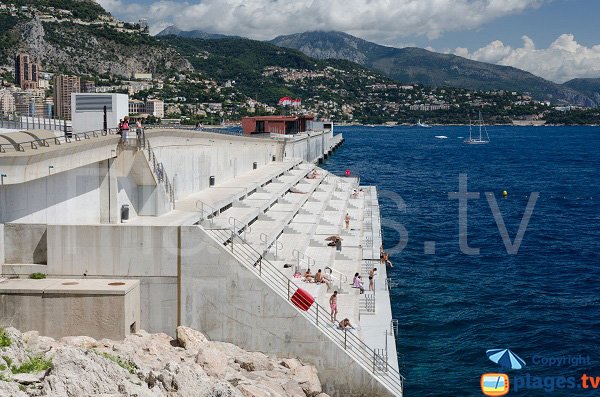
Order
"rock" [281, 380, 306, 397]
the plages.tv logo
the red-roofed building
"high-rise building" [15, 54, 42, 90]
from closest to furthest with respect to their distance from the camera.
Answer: "rock" [281, 380, 306, 397] → the plages.tv logo → the red-roofed building → "high-rise building" [15, 54, 42, 90]

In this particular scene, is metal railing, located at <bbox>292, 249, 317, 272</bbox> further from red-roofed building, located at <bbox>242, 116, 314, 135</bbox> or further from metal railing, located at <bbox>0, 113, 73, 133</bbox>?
red-roofed building, located at <bbox>242, 116, 314, 135</bbox>

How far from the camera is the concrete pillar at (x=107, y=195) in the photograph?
2288 cm

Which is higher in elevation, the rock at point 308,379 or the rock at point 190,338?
the rock at point 190,338

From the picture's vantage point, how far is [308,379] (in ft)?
62.7

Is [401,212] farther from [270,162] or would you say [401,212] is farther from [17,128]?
[17,128]

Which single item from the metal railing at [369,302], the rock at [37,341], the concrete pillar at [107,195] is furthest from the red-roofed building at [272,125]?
the rock at [37,341]

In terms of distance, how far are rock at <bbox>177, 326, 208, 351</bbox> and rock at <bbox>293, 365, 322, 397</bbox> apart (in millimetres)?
2723

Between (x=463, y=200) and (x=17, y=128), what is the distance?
1811 inches

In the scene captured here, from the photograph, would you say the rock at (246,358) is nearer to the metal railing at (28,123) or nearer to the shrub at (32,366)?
the shrub at (32,366)

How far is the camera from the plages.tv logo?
21.2 metres

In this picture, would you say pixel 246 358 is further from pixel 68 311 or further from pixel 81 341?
pixel 68 311

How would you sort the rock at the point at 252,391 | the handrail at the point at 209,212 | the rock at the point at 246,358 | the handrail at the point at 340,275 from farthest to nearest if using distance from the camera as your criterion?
the handrail at the point at 340,275 → the handrail at the point at 209,212 → the rock at the point at 246,358 → the rock at the point at 252,391

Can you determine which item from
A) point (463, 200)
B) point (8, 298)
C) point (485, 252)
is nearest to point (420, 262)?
point (485, 252)

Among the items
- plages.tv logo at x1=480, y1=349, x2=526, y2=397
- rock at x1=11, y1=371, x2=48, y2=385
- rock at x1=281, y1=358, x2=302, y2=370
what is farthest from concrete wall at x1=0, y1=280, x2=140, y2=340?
plages.tv logo at x1=480, y1=349, x2=526, y2=397
